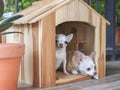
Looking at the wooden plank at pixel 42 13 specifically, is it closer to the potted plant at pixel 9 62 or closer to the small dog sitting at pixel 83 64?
the potted plant at pixel 9 62

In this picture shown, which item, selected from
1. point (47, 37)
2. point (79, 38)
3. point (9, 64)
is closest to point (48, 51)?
point (47, 37)

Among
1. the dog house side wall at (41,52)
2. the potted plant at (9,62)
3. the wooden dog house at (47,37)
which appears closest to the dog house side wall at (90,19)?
the wooden dog house at (47,37)

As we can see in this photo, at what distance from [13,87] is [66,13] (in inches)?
29.8

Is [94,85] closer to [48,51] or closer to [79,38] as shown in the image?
[48,51]

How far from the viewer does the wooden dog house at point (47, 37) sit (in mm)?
2201

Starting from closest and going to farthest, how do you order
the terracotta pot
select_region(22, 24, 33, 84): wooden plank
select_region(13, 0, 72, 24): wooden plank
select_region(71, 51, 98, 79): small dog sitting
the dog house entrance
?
the terracotta pot → select_region(13, 0, 72, 24): wooden plank → select_region(22, 24, 33, 84): wooden plank → select_region(71, 51, 98, 79): small dog sitting → the dog house entrance

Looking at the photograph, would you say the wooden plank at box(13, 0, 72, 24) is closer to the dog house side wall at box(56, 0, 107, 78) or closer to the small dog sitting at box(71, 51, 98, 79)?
the dog house side wall at box(56, 0, 107, 78)

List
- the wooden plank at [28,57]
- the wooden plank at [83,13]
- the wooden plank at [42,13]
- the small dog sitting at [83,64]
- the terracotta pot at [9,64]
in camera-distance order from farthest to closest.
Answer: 1. the small dog sitting at [83,64]
2. the wooden plank at [83,13]
3. the wooden plank at [28,57]
4. the wooden plank at [42,13]
5. the terracotta pot at [9,64]

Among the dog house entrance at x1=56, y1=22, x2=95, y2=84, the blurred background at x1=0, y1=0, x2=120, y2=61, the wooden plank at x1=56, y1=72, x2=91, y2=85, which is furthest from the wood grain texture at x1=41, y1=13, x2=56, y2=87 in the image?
the blurred background at x1=0, y1=0, x2=120, y2=61

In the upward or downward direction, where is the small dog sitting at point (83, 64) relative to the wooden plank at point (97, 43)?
downward

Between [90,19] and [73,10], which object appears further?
[90,19]

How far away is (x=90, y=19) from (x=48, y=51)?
528 millimetres

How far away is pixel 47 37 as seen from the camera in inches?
87.0

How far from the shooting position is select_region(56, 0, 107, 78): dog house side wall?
2.30 meters
